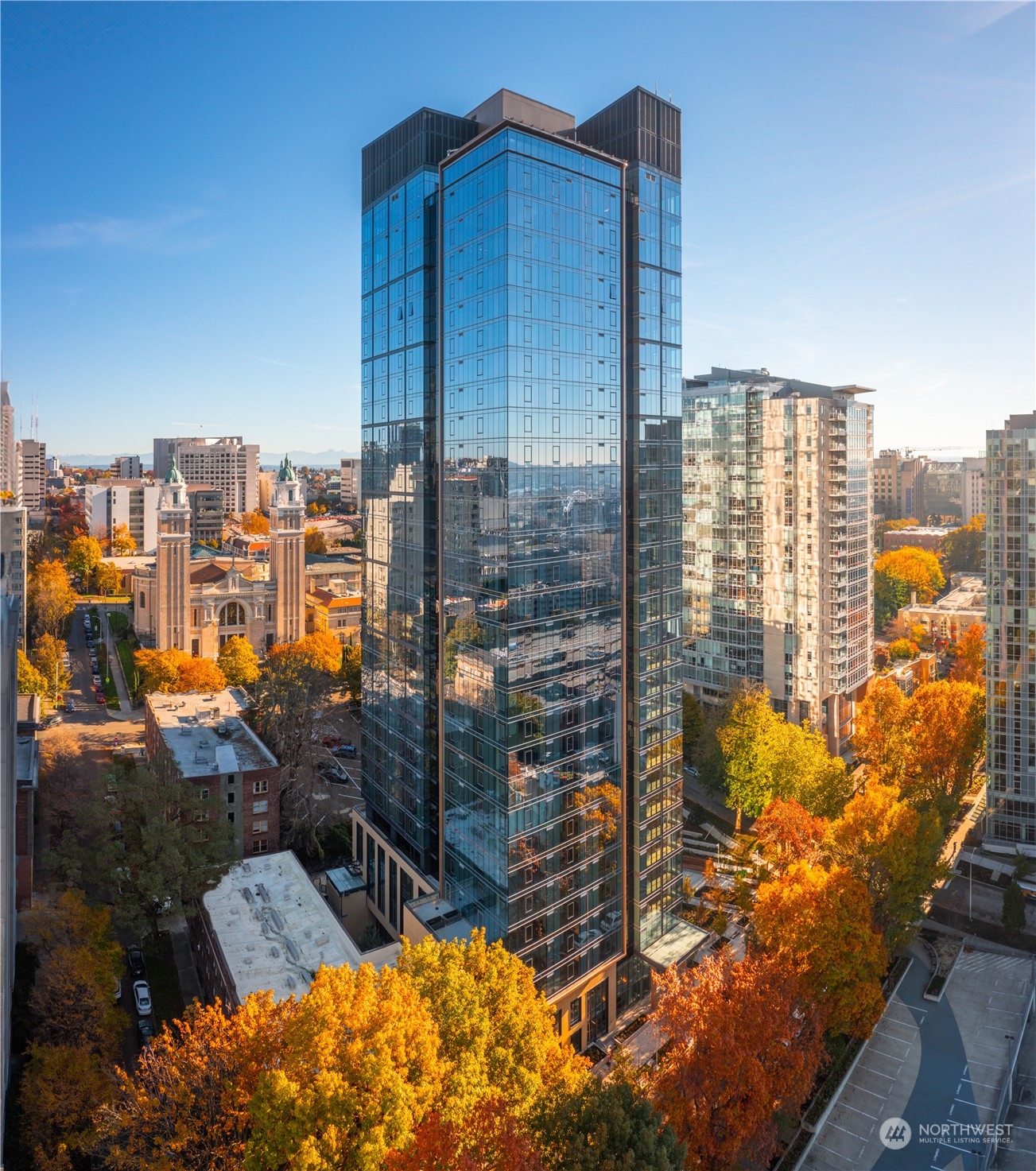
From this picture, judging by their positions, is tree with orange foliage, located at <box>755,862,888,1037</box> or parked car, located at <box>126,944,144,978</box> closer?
tree with orange foliage, located at <box>755,862,888,1037</box>

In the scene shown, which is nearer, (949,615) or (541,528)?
(541,528)

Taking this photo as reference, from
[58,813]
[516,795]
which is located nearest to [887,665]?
[516,795]

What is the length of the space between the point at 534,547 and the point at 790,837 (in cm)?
2025

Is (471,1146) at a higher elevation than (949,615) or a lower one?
lower

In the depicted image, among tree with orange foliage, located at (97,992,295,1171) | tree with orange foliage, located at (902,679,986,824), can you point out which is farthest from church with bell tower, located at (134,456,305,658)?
tree with orange foliage, located at (97,992,295,1171)

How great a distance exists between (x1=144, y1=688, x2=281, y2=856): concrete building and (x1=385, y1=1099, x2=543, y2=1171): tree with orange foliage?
27409 mm

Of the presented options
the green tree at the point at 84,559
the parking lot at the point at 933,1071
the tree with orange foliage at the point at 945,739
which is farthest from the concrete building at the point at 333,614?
the parking lot at the point at 933,1071

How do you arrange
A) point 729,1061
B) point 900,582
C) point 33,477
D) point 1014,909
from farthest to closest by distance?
point 33,477 → point 900,582 → point 1014,909 → point 729,1061

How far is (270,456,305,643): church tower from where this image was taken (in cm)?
9288

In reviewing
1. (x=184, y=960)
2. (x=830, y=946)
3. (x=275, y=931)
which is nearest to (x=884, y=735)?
(x=830, y=946)

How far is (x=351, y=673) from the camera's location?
237 feet

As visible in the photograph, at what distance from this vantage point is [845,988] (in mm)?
32562

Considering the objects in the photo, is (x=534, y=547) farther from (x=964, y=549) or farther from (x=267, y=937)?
(x=964, y=549)

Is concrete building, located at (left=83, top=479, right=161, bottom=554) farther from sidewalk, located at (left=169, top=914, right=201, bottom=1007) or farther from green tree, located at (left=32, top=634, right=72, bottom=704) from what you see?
sidewalk, located at (left=169, top=914, right=201, bottom=1007)
